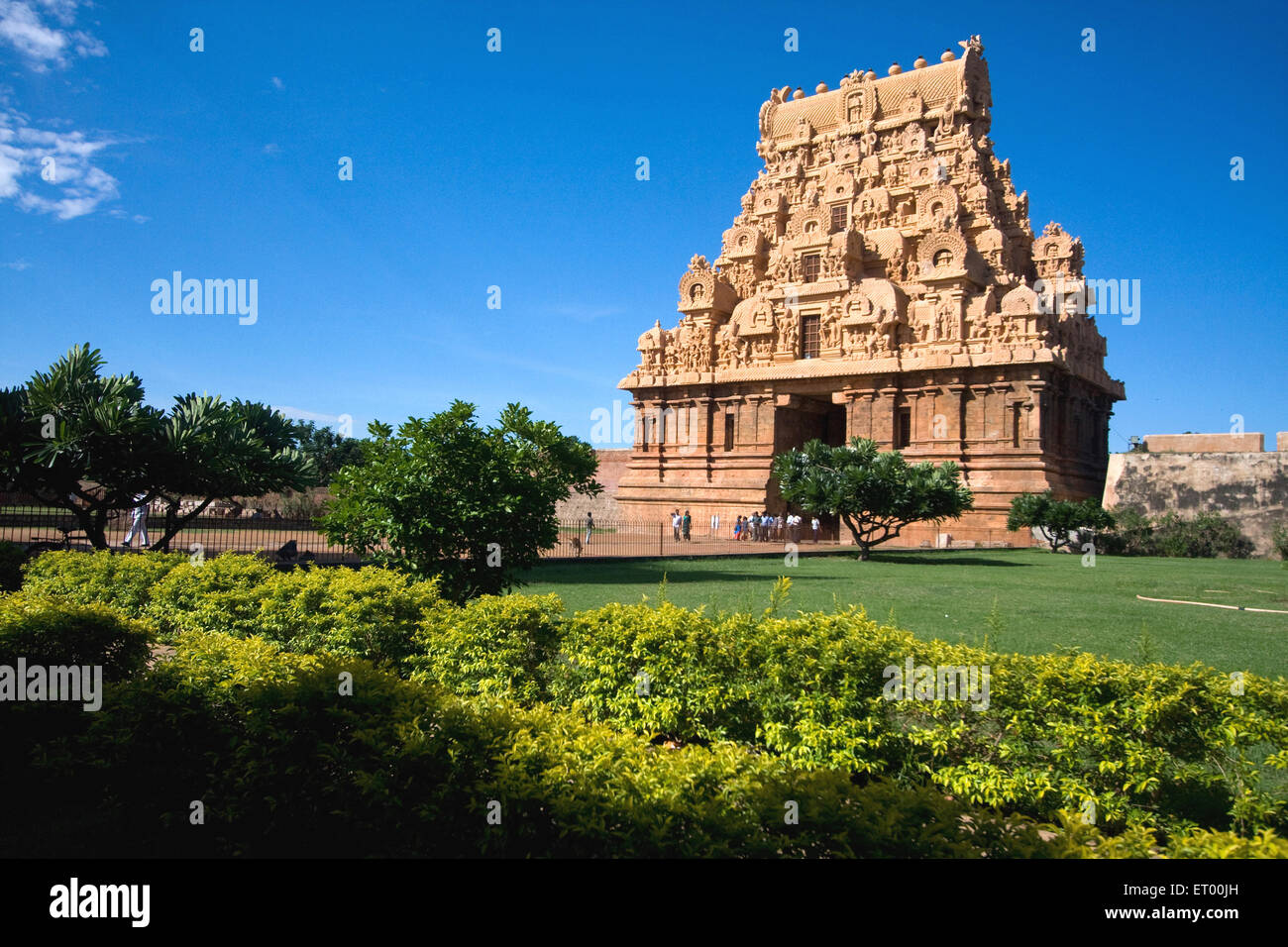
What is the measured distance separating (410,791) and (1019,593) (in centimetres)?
1390

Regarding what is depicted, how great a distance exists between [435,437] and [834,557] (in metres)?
19.7

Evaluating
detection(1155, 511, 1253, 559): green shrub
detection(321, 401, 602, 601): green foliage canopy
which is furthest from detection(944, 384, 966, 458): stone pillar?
detection(321, 401, 602, 601): green foliage canopy

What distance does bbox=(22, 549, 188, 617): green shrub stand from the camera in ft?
29.1

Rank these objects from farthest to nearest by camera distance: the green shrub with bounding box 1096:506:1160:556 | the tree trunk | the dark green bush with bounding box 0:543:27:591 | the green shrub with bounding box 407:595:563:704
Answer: the green shrub with bounding box 1096:506:1160:556 → the tree trunk → the dark green bush with bounding box 0:543:27:591 → the green shrub with bounding box 407:595:563:704

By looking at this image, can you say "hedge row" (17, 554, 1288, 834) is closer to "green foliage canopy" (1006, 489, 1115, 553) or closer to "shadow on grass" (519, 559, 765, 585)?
"shadow on grass" (519, 559, 765, 585)

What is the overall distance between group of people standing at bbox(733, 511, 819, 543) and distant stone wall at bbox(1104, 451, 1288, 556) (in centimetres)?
1270

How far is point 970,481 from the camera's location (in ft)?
106

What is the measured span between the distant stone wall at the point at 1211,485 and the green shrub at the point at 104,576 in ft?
112

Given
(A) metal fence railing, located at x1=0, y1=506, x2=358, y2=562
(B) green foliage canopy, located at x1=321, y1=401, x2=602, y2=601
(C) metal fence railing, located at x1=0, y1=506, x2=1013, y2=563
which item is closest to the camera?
(B) green foliage canopy, located at x1=321, y1=401, x2=602, y2=601

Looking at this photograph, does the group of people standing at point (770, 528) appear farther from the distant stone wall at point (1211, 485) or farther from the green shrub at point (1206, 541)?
the green shrub at point (1206, 541)

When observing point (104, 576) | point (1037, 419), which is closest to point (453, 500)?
point (104, 576)

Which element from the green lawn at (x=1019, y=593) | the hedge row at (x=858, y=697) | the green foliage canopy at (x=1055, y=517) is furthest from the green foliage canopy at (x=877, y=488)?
the hedge row at (x=858, y=697)
